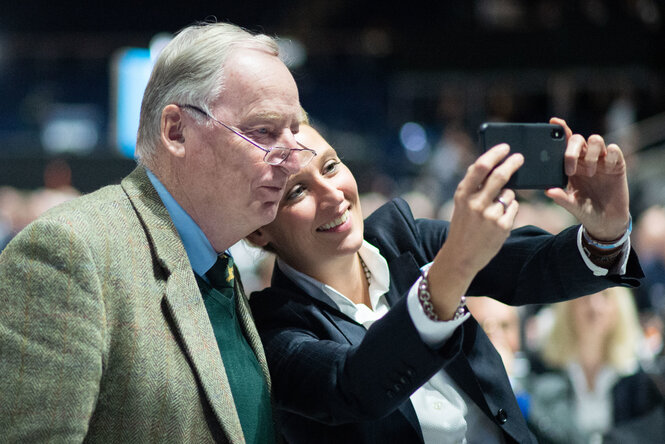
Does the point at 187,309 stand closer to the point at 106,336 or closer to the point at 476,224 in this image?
the point at 106,336

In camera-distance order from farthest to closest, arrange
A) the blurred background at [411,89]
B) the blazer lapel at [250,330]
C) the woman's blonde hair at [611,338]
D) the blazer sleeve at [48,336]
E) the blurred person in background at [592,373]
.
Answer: the blurred background at [411,89], the woman's blonde hair at [611,338], the blurred person in background at [592,373], the blazer lapel at [250,330], the blazer sleeve at [48,336]

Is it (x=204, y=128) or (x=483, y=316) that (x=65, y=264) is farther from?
(x=483, y=316)

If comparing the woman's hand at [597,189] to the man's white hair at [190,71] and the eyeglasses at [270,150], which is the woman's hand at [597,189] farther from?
the man's white hair at [190,71]

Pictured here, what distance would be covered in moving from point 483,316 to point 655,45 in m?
7.12

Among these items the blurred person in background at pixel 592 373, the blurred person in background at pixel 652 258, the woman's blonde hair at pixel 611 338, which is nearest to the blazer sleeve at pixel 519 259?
the blurred person in background at pixel 592 373

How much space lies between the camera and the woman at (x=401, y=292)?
1.22 meters

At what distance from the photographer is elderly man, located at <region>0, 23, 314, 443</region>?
1.15 metres

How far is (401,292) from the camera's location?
5.41ft

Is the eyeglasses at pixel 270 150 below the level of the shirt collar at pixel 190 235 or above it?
above

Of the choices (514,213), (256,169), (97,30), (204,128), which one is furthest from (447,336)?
(97,30)

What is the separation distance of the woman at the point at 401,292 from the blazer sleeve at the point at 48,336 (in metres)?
0.42

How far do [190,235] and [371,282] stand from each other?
1.47 ft

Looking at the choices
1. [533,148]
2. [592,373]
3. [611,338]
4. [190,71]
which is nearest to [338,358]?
[533,148]

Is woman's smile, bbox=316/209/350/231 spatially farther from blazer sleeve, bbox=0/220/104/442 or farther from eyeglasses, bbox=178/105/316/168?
blazer sleeve, bbox=0/220/104/442
